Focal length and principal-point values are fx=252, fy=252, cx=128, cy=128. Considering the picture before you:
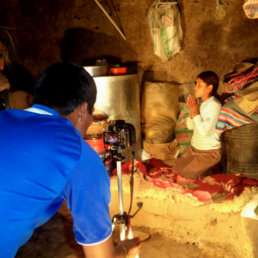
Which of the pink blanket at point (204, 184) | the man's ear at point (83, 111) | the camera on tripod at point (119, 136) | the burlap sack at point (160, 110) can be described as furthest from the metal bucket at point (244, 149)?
the man's ear at point (83, 111)

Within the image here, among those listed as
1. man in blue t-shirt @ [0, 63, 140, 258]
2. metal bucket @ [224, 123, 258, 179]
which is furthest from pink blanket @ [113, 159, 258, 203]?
man in blue t-shirt @ [0, 63, 140, 258]

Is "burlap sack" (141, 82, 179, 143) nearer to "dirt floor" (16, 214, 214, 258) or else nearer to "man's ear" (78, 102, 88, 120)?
"dirt floor" (16, 214, 214, 258)

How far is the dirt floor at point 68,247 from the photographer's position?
2541 mm

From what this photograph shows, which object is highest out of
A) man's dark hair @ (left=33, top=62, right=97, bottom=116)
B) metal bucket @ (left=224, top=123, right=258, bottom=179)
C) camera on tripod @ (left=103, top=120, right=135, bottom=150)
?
man's dark hair @ (left=33, top=62, right=97, bottom=116)

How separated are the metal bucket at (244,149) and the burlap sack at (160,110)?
106cm

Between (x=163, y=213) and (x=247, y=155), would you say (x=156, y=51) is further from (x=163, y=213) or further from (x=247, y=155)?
(x=163, y=213)

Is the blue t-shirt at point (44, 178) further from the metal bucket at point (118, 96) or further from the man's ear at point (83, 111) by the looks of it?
the metal bucket at point (118, 96)

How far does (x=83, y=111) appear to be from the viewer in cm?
110

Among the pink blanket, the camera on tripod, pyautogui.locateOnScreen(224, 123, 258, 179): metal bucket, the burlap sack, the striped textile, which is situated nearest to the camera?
the camera on tripod

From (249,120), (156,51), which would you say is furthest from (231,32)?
(249,120)

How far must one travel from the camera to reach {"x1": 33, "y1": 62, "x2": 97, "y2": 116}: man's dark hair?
1.02m

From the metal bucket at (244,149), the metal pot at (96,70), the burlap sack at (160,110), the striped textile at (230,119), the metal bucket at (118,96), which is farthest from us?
the burlap sack at (160,110)

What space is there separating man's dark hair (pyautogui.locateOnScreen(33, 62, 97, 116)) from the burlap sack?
3.46 m

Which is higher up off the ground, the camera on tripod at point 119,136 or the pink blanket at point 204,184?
the camera on tripod at point 119,136
